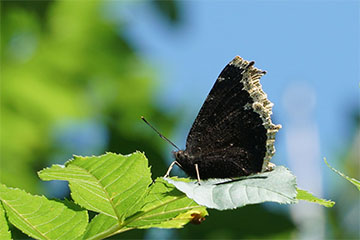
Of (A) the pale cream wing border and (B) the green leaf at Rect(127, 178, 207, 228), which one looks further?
(A) the pale cream wing border

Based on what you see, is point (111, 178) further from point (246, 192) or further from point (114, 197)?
point (246, 192)

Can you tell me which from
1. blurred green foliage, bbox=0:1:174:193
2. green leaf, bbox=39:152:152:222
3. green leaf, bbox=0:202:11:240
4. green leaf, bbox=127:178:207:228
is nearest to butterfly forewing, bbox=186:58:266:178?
green leaf, bbox=127:178:207:228

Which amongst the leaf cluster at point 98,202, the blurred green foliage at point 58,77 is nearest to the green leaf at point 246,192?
the leaf cluster at point 98,202

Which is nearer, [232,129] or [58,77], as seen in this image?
[232,129]

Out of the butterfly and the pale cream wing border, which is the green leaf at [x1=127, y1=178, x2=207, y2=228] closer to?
the butterfly

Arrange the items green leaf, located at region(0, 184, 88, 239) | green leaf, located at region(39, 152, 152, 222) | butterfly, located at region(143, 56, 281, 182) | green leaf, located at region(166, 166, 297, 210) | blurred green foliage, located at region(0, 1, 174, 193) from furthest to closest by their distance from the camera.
A: 1. blurred green foliage, located at region(0, 1, 174, 193)
2. butterfly, located at region(143, 56, 281, 182)
3. green leaf, located at region(0, 184, 88, 239)
4. green leaf, located at region(39, 152, 152, 222)
5. green leaf, located at region(166, 166, 297, 210)

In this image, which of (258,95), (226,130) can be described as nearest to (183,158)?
(226,130)

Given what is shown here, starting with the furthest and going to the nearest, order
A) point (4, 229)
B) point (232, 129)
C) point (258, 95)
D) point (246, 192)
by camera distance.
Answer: point (232, 129)
point (258, 95)
point (4, 229)
point (246, 192)
